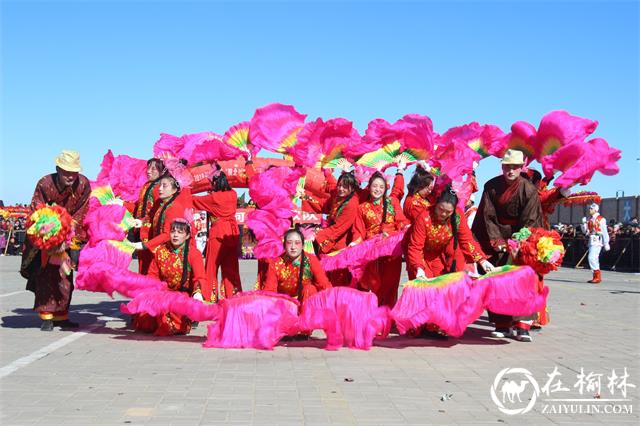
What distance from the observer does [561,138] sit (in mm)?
8320

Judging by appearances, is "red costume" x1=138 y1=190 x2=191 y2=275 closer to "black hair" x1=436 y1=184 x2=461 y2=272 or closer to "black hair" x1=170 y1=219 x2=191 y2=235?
"black hair" x1=170 y1=219 x2=191 y2=235

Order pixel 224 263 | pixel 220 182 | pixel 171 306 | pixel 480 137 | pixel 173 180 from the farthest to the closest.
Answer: pixel 224 263 → pixel 480 137 → pixel 220 182 → pixel 173 180 → pixel 171 306

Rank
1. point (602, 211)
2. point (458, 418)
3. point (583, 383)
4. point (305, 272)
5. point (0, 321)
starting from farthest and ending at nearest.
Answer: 1. point (602, 211)
2. point (0, 321)
3. point (305, 272)
4. point (583, 383)
5. point (458, 418)

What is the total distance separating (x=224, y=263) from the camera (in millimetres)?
Result: 9586

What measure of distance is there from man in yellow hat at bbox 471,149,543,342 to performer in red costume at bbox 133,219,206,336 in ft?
10.0

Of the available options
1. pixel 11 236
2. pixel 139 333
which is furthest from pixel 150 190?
pixel 11 236

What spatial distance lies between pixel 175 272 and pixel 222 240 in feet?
5.67

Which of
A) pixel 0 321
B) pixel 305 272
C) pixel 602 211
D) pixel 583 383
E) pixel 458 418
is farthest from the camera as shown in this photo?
pixel 602 211

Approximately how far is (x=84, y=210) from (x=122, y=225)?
558 mm

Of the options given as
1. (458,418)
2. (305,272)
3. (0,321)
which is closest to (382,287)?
(305,272)

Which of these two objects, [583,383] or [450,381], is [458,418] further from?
[583,383]

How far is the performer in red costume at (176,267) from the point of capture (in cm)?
770

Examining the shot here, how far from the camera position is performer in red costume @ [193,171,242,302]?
9.27 m

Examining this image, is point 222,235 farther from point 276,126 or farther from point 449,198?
point 449,198
